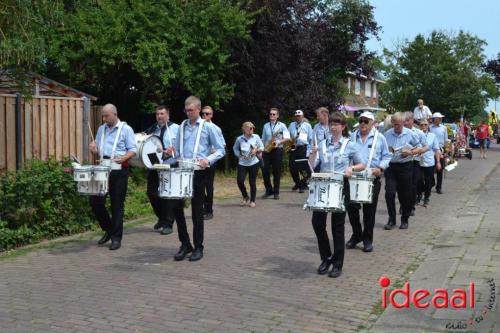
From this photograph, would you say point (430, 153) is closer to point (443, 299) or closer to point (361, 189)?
point (361, 189)

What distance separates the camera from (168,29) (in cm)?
1603

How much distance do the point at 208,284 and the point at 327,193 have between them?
1591 millimetres

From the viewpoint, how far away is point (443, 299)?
6.17 m

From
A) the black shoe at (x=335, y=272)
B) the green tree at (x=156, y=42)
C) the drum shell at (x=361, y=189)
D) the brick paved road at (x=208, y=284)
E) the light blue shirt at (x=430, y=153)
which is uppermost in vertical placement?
the green tree at (x=156, y=42)

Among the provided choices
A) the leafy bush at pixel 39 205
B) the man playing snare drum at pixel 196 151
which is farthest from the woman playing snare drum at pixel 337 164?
the leafy bush at pixel 39 205

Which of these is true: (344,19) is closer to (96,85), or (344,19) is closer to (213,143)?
(96,85)

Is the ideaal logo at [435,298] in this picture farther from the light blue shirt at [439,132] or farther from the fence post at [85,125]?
the light blue shirt at [439,132]

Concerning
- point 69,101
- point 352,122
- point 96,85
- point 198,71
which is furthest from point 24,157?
point 352,122

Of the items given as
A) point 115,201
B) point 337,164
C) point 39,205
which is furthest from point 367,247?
point 39,205

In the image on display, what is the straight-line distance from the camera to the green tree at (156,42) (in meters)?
15.7

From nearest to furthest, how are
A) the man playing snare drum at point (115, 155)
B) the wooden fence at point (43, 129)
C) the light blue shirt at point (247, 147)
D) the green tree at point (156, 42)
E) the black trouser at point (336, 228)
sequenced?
the black trouser at point (336, 228), the man playing snare drum at point (115, 155), the wooden fence at point (43, 129), the light blue shirt at point (247, 147), the green tree at point (156, 42)

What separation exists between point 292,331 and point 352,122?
22456 mm

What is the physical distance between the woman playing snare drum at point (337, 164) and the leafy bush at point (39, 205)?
4.14m

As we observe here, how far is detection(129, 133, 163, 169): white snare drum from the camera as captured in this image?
912 centimetres
